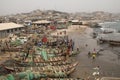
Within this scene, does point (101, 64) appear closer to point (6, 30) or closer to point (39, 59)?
point (39, 59)

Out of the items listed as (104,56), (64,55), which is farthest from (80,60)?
(104,56)

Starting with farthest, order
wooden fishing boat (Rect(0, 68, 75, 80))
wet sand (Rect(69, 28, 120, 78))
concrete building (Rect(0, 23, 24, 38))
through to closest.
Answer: concrete building (Rect(0, 23, 24, 38)), wet sand (Rect(69, 28, 120, 78)), wooden fishing boat (Rect(0, 68, 75, 80))

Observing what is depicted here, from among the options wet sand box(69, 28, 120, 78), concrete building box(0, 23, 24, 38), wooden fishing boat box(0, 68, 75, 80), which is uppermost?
concrete building box(0, 23, 24, 38)

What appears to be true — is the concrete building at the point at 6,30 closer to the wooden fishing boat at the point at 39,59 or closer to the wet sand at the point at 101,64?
the wet sand at the point at 101,64

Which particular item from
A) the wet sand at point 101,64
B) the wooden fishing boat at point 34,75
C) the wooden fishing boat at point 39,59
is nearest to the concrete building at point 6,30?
the wet sand at point 101,64

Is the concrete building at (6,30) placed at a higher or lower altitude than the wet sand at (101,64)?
higher

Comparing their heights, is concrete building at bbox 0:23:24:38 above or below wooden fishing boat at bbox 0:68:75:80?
above

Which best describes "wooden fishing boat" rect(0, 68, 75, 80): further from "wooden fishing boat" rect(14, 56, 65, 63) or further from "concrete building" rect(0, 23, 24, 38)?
"concrete building" rect(0, 23, 24, 38)

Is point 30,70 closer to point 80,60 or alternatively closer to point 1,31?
point 80,60

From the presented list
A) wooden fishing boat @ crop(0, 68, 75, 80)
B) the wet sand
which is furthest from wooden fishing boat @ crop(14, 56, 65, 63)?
wooden fishing boat @ crop(0, 68, 75, 80)

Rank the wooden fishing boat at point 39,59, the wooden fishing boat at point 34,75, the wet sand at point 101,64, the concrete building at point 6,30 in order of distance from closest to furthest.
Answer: the wooden fishing boat at point 34,75 → the wet sand at point 101,64 → the wooden fishing boat at point 39,59 → the concrete building at point 6,30

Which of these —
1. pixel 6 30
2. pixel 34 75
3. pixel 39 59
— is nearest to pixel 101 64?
pixel 39 59

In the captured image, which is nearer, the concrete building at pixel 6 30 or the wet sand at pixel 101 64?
the wet sand at pixel 101 64
